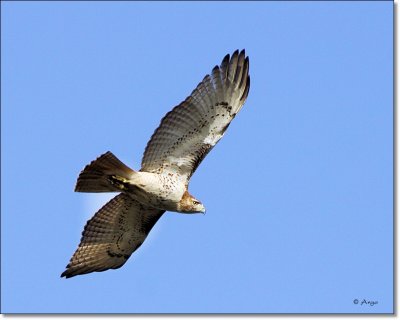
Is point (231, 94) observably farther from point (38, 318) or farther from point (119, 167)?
point (38, 318)

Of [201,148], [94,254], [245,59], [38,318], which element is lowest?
[38,318]

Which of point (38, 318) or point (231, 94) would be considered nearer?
point (38, 318)

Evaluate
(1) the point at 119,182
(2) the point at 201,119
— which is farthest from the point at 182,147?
(1) the point at 119,182

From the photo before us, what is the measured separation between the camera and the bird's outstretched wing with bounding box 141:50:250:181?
12.5 meters

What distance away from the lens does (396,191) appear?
12.9 meters

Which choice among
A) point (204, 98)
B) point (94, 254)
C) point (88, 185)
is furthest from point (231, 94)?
point (94, 254)

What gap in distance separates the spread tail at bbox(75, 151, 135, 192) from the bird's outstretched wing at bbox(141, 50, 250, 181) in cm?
57

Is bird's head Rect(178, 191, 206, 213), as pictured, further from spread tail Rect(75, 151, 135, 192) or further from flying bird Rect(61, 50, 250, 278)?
spread tail Rect(75, 151, 135, 192)

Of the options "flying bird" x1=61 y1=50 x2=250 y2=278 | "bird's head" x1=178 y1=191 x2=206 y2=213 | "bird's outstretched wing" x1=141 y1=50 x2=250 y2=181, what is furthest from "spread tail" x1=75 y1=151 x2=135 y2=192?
"bird's head" x1=178 y1=191 x2=206 y2=213

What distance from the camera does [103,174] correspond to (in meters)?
12.3

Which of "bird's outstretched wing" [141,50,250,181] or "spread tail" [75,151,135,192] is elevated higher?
"bird's outstretched wing" [141,50,250,181]

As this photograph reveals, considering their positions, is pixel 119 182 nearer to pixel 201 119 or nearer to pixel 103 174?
pixel 103 174

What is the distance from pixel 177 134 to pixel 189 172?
61cm

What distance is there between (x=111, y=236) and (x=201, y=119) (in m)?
2.68
